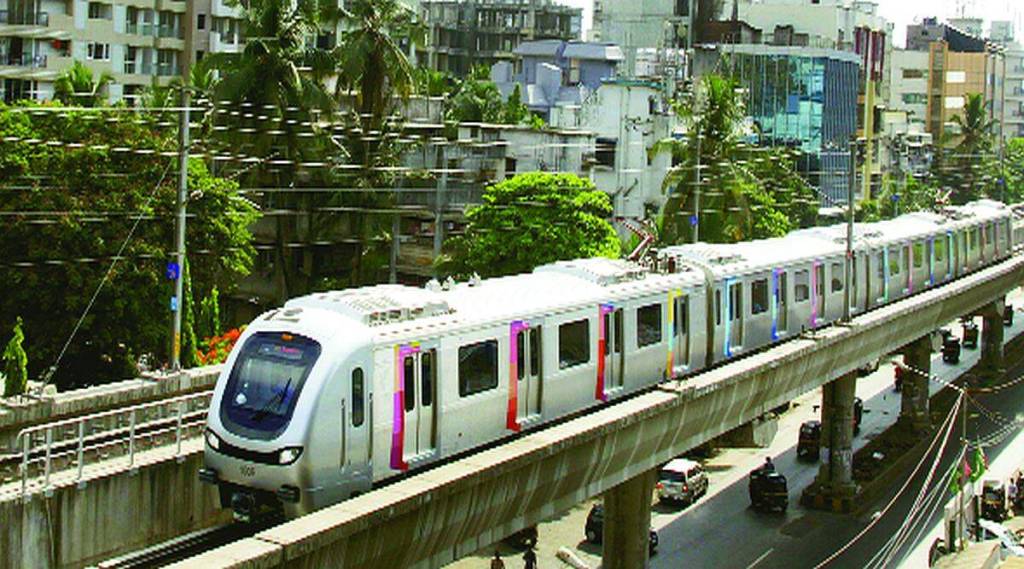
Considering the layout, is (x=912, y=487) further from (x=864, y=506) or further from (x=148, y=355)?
(x=148, y=355)

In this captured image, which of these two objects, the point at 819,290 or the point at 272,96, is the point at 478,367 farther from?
the point at 272,96

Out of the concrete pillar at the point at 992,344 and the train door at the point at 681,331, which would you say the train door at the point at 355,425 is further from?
the concrete pillar at the point at 992,344

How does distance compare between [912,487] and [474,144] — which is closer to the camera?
[912,487]

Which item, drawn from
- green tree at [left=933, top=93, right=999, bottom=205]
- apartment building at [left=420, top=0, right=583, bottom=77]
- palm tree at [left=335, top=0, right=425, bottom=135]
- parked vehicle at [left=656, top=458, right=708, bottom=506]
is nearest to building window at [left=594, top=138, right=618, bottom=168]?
palm tree at [left=335, top=0, right=425, bottom=135]

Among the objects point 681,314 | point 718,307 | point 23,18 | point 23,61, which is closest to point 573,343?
point 681,314

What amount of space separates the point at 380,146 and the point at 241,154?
18.6 ft

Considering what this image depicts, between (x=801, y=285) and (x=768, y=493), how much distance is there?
9.85 meters

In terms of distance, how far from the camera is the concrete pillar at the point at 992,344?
69312 millimetres

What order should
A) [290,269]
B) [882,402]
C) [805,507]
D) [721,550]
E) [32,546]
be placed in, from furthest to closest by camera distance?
[882,402], [290,269], [805,507], [721,550], [32,546]

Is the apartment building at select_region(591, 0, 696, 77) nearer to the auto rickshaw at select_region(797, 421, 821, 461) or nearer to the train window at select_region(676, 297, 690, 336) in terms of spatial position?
the auto rickshaw at select_region(797, 421, 821, 461)

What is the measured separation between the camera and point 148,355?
37.2 meters

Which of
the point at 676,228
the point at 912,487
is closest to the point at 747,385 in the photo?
the point at 912,487

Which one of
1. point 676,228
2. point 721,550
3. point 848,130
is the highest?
point 848,130

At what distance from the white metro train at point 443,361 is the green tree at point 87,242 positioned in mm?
13295
